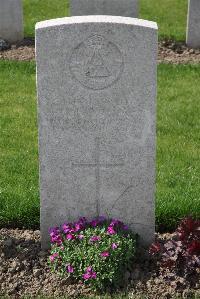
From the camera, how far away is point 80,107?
4.52 meters

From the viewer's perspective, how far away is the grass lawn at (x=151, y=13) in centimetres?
1066

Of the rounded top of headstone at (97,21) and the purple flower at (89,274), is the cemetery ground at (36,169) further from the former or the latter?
the rounded top of headstone at (97,21)

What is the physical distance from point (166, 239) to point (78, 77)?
4.69 ft

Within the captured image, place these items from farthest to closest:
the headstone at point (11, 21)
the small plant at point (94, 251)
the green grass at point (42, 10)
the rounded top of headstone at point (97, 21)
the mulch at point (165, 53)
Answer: the green grass at point (42, 10) < the headstone at point (11, 21) < the mulch at point (165, 53) < the small plant at point (94, 251) < the rounded top of headstone at point (97, 21)

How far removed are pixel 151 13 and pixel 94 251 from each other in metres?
7.82

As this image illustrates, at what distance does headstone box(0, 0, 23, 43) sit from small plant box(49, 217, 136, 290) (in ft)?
18.9

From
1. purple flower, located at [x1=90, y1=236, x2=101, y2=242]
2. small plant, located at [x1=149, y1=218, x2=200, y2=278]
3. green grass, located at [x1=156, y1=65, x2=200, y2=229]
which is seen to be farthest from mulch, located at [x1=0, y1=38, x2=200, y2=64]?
purple flower, located at [x1=90, y1=236, x2=101, y2=242]

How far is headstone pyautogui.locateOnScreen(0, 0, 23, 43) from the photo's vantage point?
32.3 feet

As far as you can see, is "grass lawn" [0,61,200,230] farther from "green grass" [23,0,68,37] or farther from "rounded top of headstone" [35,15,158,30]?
"green grass" [23,0,68,37]

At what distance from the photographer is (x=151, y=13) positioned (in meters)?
11.6

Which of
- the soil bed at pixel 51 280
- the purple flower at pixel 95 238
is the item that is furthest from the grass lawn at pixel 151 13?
the purple flower at pixel 95 238

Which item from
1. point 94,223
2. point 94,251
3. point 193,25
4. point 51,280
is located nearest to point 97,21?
point 94,223

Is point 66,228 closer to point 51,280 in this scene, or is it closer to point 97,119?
point 51,280

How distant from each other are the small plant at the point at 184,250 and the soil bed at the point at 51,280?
0.08m
